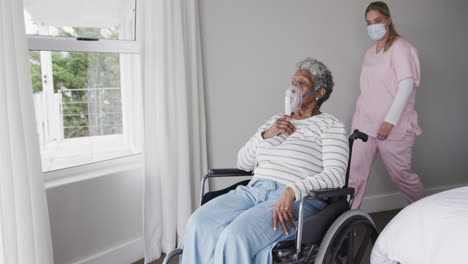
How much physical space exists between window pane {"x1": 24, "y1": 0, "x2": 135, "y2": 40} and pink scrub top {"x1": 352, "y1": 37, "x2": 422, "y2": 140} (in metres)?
1.48

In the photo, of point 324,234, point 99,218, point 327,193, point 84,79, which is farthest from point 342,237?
point 84,79

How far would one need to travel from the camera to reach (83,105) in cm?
248

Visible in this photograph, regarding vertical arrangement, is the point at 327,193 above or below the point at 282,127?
below

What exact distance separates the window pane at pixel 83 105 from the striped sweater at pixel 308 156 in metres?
1.01

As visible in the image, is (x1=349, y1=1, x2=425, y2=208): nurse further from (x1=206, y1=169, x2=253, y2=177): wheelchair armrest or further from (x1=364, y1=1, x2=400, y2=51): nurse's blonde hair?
(x1=206, y1=169, x2=253, y2=177): wheelchair armrest

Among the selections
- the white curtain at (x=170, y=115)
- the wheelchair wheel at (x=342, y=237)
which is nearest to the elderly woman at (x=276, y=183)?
the wheelchair wheel at (x=342, y=237)

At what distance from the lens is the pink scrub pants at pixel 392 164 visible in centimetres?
271

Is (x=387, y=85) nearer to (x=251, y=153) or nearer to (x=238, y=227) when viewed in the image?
(x=251, y=153)

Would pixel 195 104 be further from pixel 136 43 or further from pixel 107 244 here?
pixel 107 244

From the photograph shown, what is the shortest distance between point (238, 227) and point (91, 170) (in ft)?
3.95

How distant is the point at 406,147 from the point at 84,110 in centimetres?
192

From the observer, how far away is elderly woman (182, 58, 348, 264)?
1.61 meters

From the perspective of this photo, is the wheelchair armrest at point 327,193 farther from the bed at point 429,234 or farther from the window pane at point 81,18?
the window pane at point 81,18

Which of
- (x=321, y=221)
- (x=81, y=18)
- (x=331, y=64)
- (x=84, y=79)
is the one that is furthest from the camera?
(x=331, y=64)
